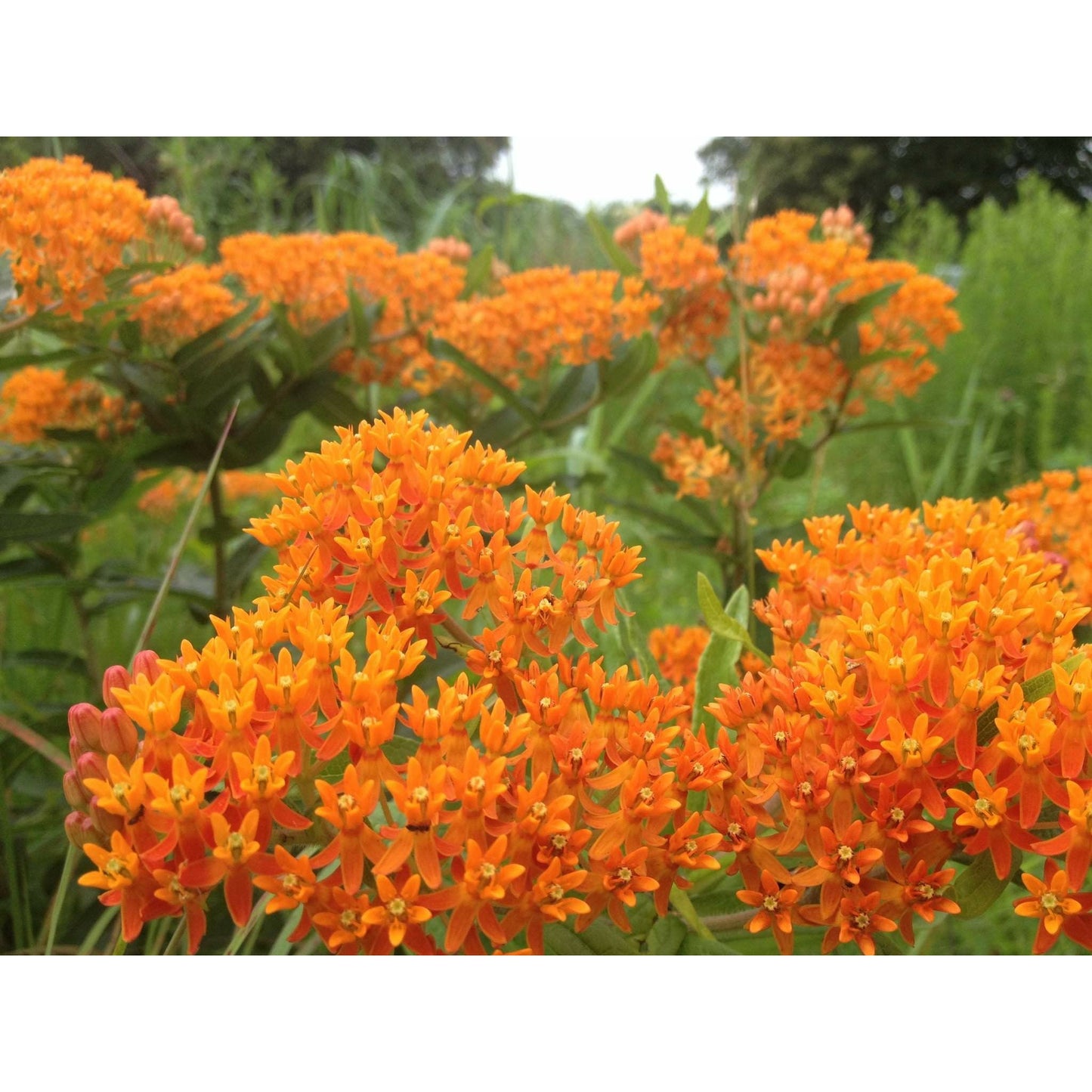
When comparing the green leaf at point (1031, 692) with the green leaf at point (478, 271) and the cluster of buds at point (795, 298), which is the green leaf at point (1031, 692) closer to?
the cluster of buds at point (795, 298)

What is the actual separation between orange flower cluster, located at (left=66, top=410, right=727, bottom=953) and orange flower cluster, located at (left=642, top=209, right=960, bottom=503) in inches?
30.1

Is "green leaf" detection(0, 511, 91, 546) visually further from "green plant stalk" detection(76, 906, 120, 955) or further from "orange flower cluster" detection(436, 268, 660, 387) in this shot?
"orange flower cluster" detection(436, 268, 660, 387)

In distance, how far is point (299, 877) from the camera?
49 centimetres

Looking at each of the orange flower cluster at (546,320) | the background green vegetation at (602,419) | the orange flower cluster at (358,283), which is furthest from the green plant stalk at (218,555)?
the orange flower cluster at (546,320)

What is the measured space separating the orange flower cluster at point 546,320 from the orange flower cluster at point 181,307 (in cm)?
32

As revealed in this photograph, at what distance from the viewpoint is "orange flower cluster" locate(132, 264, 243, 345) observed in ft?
4.07

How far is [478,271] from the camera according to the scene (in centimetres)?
167

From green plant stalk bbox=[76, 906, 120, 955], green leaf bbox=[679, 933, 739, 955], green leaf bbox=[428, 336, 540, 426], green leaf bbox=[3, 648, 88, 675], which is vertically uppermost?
green leaf bbox=[428, 336, 540, 426]

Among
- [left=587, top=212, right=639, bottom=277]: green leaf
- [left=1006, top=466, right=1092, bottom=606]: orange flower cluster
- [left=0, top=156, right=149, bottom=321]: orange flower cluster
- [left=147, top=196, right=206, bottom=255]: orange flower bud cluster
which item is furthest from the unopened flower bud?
[left=587, top=212, right=639, bottom=277]: green leaf

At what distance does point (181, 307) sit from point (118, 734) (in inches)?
34.0

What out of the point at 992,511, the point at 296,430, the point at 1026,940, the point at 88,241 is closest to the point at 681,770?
the point at 992,511

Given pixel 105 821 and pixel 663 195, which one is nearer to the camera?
pixel 105 821

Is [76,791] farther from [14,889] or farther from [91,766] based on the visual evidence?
[14,889]

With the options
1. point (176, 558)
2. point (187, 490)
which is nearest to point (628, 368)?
point (176, 558)
